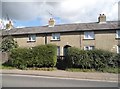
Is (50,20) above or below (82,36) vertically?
above

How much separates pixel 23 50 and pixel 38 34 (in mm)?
13263

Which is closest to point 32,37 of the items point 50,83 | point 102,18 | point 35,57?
point 102,18

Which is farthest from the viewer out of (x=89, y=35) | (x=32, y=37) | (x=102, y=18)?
(x=32, y=37)

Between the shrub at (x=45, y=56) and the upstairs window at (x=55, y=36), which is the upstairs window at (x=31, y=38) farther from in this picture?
the shrub at (x=45, y=56)

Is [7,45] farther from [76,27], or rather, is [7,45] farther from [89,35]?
[89,35]

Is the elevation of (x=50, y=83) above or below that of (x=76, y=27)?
below

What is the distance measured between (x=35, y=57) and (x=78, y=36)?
40.2 feet

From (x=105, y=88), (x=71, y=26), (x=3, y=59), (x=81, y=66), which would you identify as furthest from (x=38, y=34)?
(x=105, y=88)

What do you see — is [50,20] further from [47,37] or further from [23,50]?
[23,50]

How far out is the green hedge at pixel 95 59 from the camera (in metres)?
22.9

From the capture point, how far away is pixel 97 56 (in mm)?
22922

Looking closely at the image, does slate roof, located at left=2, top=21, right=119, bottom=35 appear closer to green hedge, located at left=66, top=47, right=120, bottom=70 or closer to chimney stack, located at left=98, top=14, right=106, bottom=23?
chimney stack, located at left=98, top=14, right=106, bottom=23

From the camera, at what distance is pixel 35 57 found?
25016mm

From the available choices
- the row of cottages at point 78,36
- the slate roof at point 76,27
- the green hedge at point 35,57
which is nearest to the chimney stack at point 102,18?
the row of cottages at point 78,36
